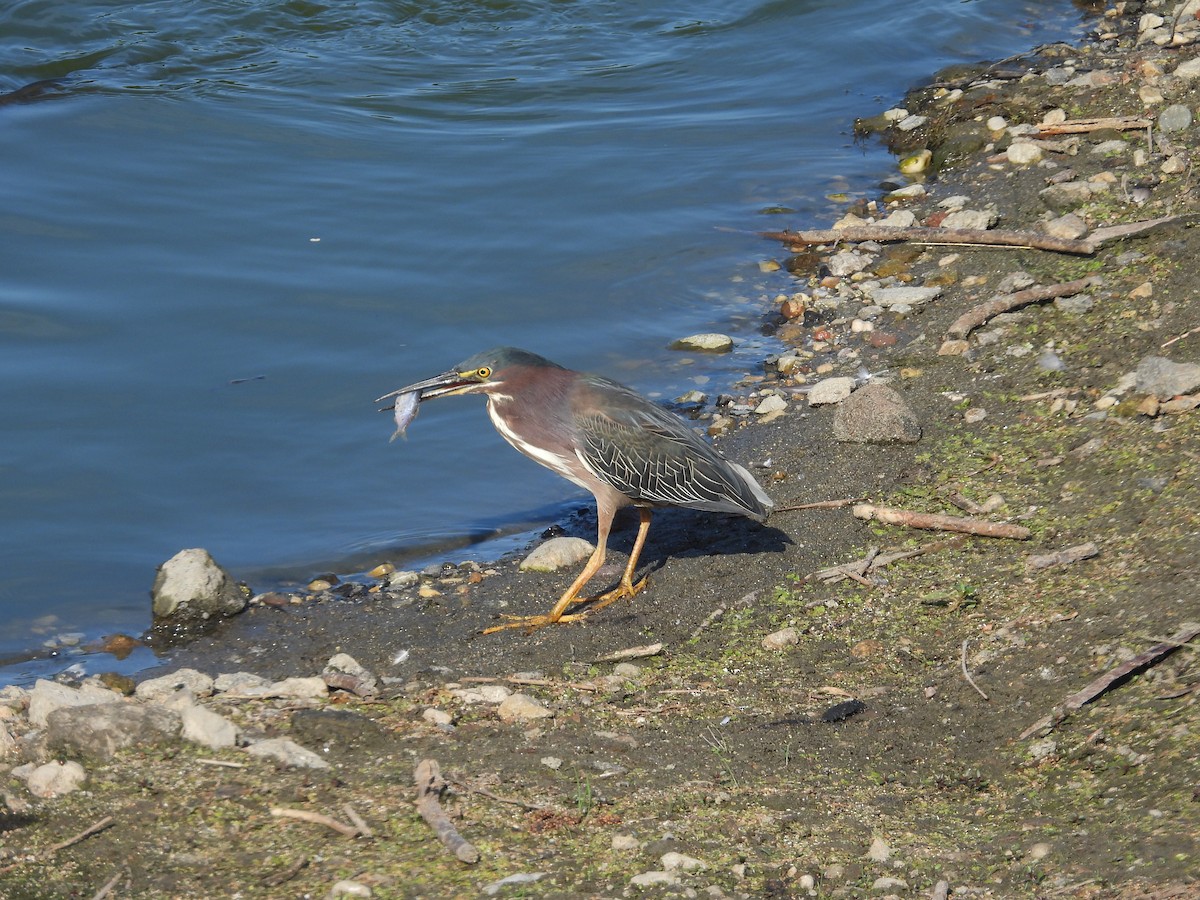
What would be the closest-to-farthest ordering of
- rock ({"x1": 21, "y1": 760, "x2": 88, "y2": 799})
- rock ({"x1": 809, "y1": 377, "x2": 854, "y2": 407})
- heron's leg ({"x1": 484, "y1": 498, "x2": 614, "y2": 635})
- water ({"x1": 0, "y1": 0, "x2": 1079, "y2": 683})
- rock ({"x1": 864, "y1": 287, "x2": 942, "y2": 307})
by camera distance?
rock ({"x1": 21, "y1": 760, "x2": 88, "y2": 799}), heron's leg ({"x1": 484, "y1": 498, "x2": 614, "y2": 635}), water ({"x1": 0, "y1": 0, "x2": 1079, "y2": 683}), rock ({"x1": 809, "y1": 377, "x2": 854, "y2": 407}), rock ({"x1": 864, "y1": 287, "x2": 942, "y2": 307})

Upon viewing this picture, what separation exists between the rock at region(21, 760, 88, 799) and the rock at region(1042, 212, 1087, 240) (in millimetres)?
6206

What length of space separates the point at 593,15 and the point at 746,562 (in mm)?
11199

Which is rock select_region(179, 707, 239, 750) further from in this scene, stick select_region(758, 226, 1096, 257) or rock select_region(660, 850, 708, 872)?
stick select_region(758, 226, 1096, 257)

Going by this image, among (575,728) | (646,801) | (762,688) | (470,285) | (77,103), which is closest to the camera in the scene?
(646,801)

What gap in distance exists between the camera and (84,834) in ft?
11.3

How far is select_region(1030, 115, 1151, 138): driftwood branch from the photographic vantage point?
29.4 ft

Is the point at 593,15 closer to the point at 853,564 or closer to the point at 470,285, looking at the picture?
the point at 470,285

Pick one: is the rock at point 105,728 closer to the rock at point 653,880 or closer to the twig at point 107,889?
the twig at point 107,889

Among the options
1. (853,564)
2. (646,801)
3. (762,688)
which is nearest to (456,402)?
(853,564)

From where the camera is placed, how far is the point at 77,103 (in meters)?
11.8

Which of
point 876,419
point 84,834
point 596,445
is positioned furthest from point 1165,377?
point 84,834

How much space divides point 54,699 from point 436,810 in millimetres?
1544

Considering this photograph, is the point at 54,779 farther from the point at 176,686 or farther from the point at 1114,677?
the point at 1114,677

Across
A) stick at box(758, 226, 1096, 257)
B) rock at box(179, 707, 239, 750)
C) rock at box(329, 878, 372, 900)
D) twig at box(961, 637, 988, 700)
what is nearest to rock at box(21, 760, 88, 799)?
rock at box(179, 707, 239, 750)
